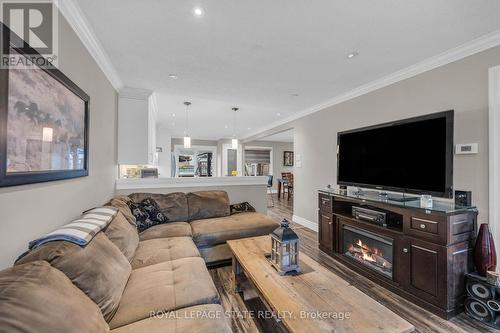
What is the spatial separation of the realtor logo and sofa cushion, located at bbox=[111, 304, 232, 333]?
1.42 m

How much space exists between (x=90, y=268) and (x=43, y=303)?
365mm

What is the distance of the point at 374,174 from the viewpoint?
273cm

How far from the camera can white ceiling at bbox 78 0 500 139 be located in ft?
5.33

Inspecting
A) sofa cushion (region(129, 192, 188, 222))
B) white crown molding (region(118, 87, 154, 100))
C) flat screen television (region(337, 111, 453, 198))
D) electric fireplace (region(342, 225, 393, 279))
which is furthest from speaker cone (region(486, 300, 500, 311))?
white crown molding (region(118, 87, 154, 100))

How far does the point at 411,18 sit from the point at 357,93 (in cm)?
163

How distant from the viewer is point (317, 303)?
1.26 m

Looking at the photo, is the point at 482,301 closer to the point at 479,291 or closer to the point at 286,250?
the point at 479,291

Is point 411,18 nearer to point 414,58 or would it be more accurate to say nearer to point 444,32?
point 444,32

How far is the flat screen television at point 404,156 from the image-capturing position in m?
2.02

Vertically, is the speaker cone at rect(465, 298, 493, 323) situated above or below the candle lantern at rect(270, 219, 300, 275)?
below

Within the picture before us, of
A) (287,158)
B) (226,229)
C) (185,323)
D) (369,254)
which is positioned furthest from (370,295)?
(287,158)

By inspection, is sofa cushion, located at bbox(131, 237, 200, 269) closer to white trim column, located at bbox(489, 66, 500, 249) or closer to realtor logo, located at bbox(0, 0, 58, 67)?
realtor logo, located at bbox(0, 0, 58, 67)

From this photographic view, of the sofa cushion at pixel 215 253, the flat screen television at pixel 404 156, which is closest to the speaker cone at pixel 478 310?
the flat screen television at pixel 404 156

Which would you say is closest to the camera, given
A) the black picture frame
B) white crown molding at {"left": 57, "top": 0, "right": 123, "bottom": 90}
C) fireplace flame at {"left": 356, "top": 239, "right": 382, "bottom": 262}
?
white crown molding at {"left": 57, "top": 0, "right": 123, "bottom": 90}
